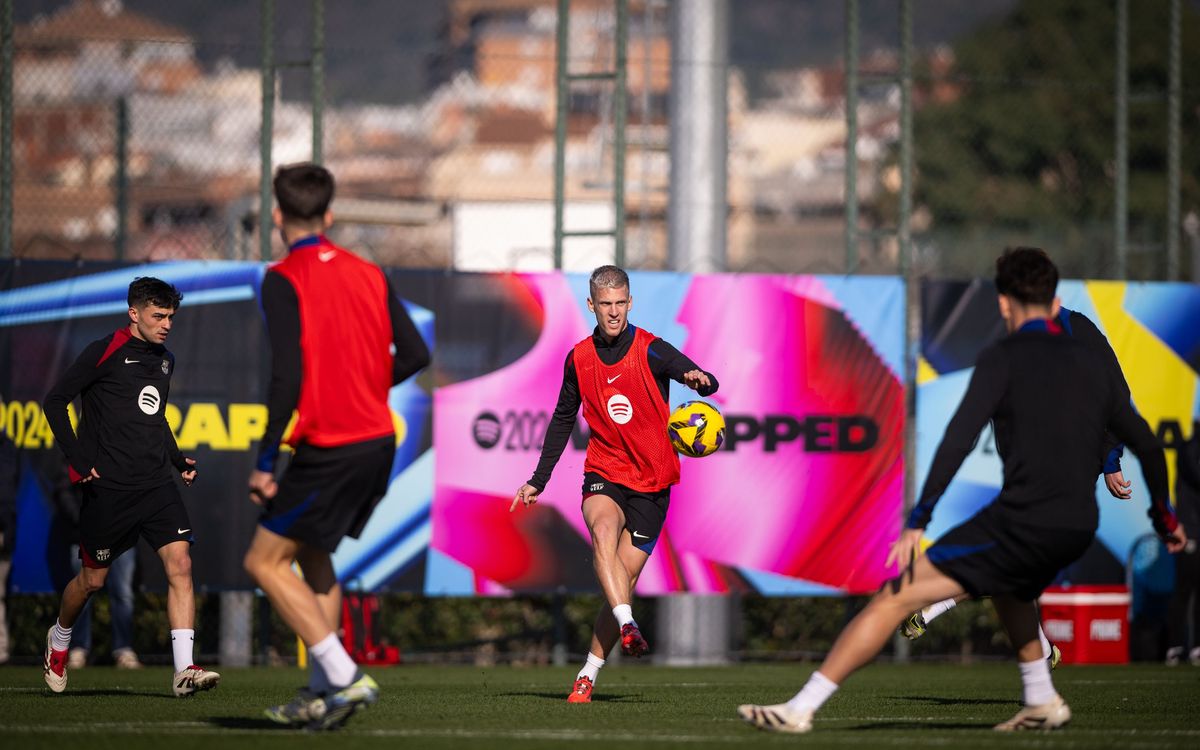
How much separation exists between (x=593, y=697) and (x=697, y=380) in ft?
7.44

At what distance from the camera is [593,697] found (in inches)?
403

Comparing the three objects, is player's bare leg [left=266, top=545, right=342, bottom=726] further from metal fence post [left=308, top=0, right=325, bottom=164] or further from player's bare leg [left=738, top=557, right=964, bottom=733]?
metal fence post [left=308, top=0, right=325, bottom=164]

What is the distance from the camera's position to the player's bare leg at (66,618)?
998cm

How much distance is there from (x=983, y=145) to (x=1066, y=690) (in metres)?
27.8

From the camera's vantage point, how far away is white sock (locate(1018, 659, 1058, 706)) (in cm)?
771

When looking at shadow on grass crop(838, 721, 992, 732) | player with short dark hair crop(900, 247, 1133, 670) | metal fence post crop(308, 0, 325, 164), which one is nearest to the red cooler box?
player with short dark hair crop(900, 247, 1133, 670)

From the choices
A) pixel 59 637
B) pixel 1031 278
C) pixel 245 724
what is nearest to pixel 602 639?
pixel 245 724

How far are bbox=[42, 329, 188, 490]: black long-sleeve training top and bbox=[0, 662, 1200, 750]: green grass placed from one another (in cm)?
131

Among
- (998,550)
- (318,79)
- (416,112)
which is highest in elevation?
(416,112)

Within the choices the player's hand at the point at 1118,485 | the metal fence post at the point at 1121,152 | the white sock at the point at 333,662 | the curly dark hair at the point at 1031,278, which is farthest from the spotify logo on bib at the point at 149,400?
the metal fence post at the point at 1121,152

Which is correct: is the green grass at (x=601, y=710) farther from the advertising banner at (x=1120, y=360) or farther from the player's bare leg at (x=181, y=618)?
the advertising banner at (x=1120, y=360)

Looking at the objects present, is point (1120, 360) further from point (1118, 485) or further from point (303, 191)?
point (303, 191)

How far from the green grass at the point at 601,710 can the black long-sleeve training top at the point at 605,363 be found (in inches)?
52.8

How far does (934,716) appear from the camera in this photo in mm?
9047
